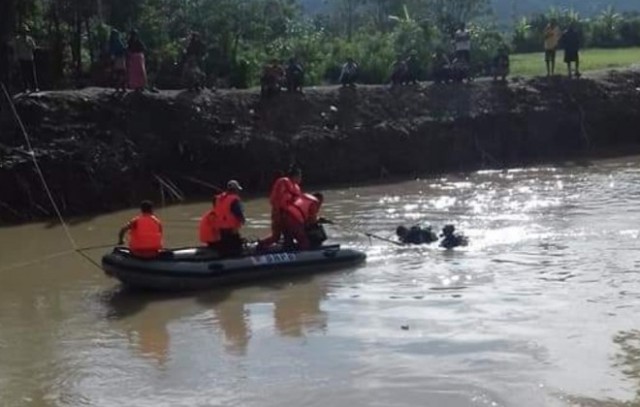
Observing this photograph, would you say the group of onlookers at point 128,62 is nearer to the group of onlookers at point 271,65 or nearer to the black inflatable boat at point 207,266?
the group of onlookers at point 271,65

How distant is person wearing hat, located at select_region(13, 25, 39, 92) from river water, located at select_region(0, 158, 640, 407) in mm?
4294

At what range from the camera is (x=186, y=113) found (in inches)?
1083

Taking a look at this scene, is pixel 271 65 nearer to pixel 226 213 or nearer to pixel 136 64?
pixel 136 64

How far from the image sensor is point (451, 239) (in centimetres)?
2025

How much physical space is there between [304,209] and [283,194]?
40 cm

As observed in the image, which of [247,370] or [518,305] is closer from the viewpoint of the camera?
[247,370]

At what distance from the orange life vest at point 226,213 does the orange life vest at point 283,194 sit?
1106mm

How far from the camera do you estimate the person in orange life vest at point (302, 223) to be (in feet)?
61.8

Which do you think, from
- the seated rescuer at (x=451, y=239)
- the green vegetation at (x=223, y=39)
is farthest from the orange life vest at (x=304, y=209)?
the green vegetation at (x=223, y=39)

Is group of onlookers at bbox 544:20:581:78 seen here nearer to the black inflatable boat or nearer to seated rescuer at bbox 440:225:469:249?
seated rescuer at bbox 440:225:469:249

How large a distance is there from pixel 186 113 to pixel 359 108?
5033 mm

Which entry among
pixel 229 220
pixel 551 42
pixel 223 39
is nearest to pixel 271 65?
pixel 223 39

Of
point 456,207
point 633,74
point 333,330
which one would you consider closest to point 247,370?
point 333,330

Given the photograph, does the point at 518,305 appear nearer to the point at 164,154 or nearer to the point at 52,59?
the point at 164,154
